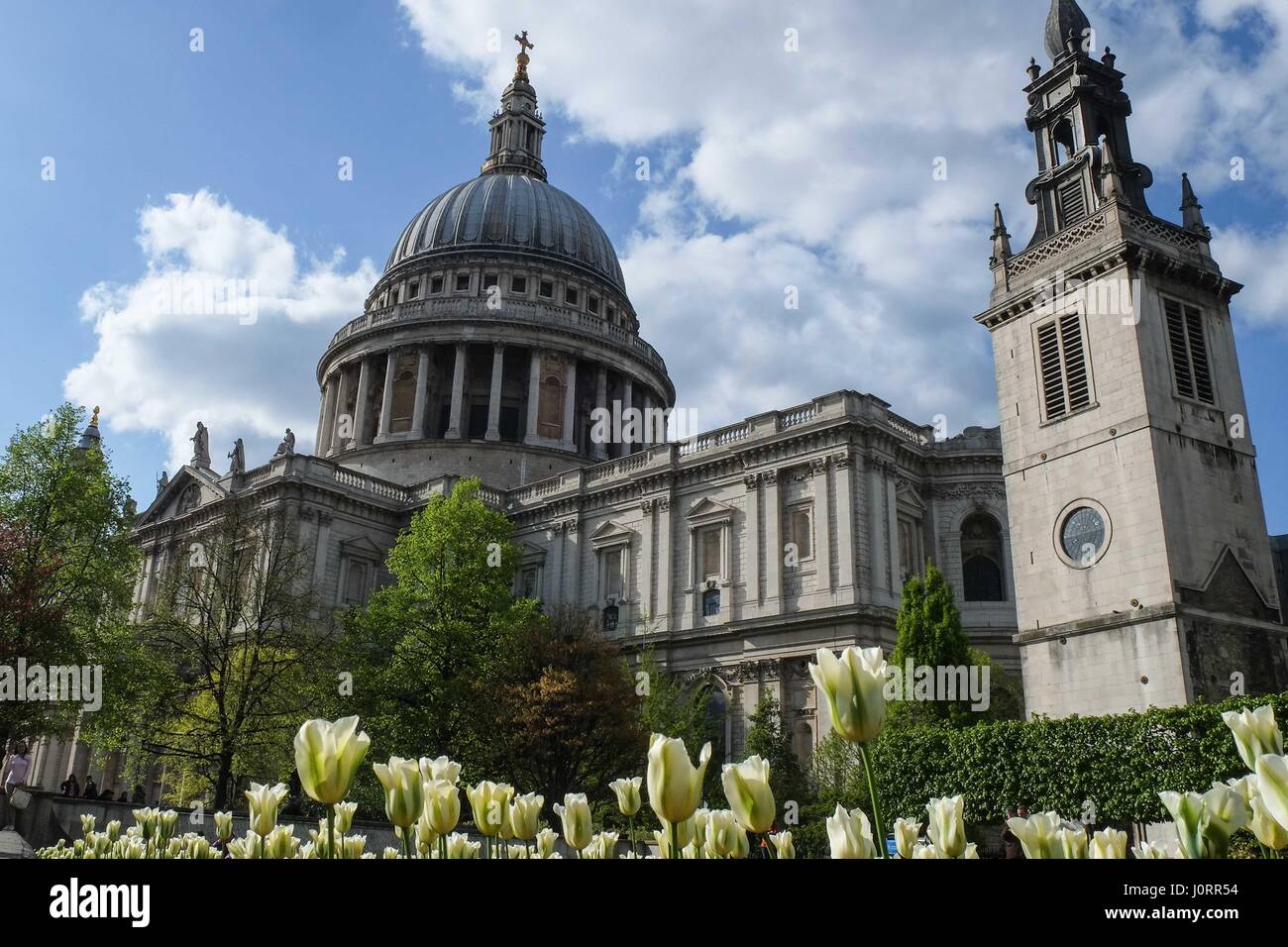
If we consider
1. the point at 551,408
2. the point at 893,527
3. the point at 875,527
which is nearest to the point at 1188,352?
the point at 875,527

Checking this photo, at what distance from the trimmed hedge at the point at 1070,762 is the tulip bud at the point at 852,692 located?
1969cm

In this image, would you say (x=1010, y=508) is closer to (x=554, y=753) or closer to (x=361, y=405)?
(x=554, y=753)

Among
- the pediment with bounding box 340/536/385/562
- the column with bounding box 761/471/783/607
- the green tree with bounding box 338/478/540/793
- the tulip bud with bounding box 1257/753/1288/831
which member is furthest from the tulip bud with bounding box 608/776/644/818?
the pediment with bounding box 340/536/385/562

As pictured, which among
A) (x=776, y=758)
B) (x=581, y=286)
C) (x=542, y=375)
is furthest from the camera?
(x=581, y=286)

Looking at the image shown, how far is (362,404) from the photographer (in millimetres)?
72875

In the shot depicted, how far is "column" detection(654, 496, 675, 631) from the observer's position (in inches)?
1919

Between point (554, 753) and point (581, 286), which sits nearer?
point (554, 753)

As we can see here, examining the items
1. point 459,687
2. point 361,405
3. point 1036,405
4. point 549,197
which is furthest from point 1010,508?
point 549,197

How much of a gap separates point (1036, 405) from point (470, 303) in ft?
166

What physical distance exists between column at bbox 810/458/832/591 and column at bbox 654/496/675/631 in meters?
8.05

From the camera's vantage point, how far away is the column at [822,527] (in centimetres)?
4397

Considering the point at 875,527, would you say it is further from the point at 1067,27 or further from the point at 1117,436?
the point at 1067,27

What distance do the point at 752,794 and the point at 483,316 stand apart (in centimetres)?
7047
